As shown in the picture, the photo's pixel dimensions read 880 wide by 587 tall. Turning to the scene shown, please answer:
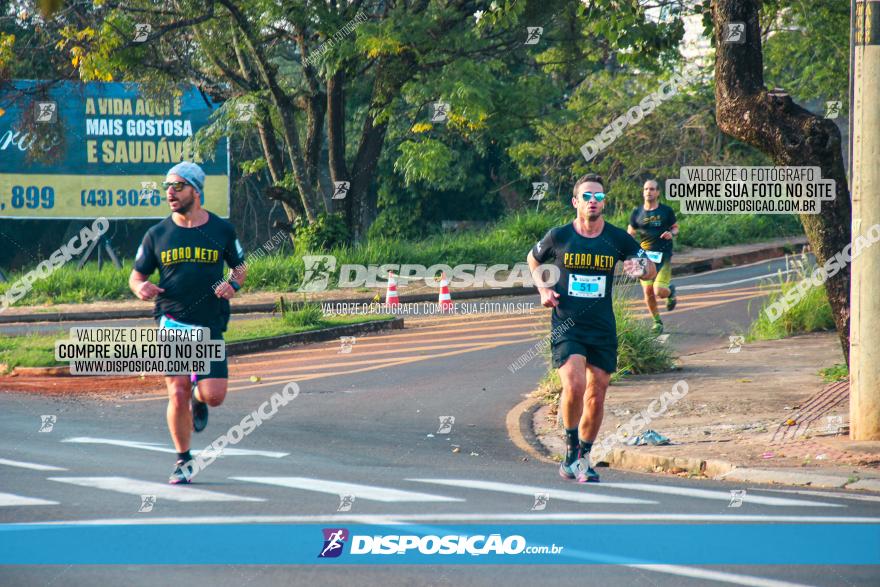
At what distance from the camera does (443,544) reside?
21.8 feet

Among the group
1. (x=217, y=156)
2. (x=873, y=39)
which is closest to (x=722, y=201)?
(x=873, y=39)

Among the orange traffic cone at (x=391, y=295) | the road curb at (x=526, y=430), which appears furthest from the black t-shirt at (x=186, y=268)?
the orange traffic cone at (x=391, y=295)

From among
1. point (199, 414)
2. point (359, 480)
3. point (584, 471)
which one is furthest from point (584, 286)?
point (199, 414)

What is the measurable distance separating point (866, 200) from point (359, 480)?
4.56 meters

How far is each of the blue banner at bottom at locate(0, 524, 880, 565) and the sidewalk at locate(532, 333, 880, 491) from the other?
2.14 m

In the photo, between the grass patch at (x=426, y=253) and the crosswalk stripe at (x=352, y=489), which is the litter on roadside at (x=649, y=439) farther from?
the grass patch at (x=426, y=253)

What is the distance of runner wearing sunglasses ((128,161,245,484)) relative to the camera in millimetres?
8266

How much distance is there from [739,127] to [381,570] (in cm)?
664

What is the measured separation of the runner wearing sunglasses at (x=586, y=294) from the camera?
8711mm

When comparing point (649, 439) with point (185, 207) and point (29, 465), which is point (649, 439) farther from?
point (29, 465)

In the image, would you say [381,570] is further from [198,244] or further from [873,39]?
[873,39]

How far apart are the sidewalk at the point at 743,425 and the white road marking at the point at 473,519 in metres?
1.53

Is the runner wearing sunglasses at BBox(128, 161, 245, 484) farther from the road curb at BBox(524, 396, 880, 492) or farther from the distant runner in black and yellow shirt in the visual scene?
the distant runner in black and yellow shirt

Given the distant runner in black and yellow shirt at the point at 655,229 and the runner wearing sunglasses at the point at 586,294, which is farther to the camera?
the distant runner in black and yellow shirt at the point at 655,229
